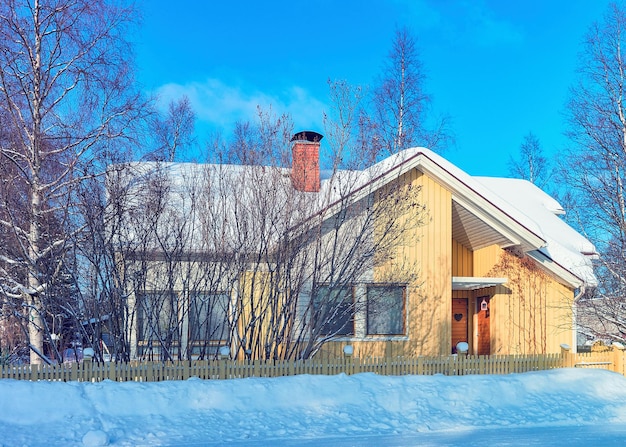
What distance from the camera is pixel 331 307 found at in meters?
13.3

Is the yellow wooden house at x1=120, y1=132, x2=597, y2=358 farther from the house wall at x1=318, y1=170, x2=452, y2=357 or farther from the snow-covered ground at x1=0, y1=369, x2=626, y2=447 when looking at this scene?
the snow-covered ground at x1=0, y1=369, x2=626, y2=447

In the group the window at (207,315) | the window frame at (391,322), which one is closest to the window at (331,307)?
the window frame at (391,322)

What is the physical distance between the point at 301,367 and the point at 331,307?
1700 millimetres

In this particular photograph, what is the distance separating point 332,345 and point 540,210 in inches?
386

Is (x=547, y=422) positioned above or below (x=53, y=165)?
below

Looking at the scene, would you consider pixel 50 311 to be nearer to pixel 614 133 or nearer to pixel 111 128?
pixel 111 128

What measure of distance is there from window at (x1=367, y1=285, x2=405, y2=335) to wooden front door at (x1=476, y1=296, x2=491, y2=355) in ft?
11.3

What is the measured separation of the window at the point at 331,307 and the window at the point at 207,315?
1.93 m

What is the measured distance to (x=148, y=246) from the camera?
12320mm

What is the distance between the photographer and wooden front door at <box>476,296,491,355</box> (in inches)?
696

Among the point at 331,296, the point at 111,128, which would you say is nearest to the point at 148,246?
the point at 111,128

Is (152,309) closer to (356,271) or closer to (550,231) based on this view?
(356,271)

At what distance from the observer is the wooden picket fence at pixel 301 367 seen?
10.8m

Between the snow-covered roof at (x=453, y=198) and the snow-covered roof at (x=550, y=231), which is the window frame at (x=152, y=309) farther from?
the snow-covered roof at (x=550, y=231)
